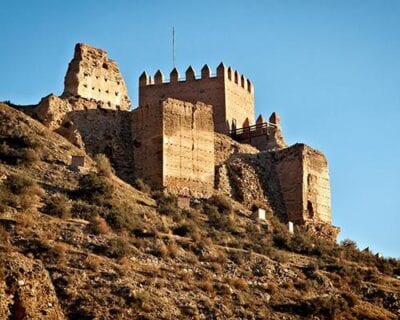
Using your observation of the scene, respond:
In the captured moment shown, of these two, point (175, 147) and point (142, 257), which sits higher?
point (175, 147)

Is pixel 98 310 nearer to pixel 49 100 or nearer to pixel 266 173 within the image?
pixel 49 100

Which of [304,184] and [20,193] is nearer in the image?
[20,193]

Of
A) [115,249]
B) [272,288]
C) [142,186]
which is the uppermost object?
[142,186]

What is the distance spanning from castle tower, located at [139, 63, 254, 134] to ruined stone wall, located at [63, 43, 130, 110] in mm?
3250

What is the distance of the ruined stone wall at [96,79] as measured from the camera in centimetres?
3950

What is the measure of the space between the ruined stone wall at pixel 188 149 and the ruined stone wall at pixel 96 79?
2.84m

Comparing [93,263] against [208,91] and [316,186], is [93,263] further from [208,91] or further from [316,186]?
[208,91]

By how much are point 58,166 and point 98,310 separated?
877 cm

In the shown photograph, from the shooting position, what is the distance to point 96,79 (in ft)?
132

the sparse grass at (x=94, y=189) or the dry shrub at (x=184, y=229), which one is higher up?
the sparse grass at (x=94, y=189)

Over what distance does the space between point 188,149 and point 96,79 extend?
15.0ft

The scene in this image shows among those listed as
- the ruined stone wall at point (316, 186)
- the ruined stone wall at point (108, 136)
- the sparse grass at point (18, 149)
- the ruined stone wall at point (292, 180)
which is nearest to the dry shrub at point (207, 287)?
the sparse grass at point (18, 149)

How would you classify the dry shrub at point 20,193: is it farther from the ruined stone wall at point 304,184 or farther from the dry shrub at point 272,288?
the ruined stone wall at point 304,184

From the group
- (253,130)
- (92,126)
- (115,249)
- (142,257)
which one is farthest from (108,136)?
(115,249)
